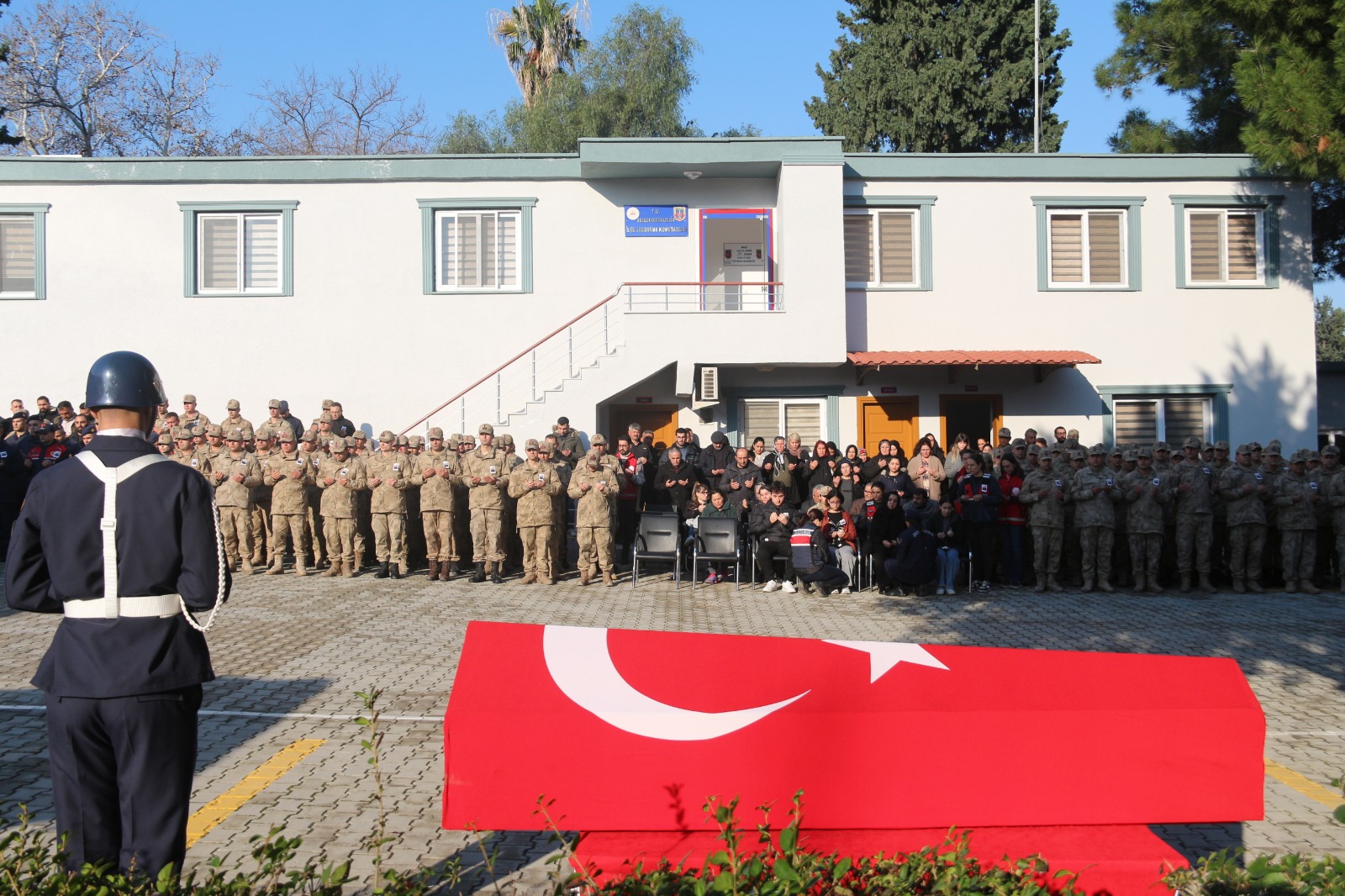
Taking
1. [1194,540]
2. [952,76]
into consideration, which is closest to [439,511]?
[1194,540]

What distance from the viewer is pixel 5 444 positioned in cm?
1575

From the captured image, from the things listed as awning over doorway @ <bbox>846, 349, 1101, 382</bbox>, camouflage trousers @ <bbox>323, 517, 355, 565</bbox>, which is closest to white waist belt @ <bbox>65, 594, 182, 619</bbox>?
camouflage trousers @ <bbox>323, 517, 355, 565</bbox>

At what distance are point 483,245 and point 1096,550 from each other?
36.4 feet

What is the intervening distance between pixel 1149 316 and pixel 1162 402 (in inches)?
61.5

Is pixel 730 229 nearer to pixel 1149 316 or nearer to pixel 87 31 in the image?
pixel 1149 316

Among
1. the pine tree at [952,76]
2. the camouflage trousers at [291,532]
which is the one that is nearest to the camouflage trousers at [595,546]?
the camouflage trousers at [291,532]

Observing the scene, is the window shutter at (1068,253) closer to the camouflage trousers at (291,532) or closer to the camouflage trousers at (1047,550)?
the camouflage trousers at (1047,550)

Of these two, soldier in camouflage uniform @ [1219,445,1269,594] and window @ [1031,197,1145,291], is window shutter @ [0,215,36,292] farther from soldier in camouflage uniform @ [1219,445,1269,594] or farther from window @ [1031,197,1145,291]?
soldier in camouflage uniform @ [1219,445,1269,594]

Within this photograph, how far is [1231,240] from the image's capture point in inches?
759

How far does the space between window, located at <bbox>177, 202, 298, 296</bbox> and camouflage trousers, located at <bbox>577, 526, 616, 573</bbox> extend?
776cm

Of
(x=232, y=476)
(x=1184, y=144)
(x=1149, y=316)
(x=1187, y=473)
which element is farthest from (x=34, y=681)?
(x=1184, y=144)

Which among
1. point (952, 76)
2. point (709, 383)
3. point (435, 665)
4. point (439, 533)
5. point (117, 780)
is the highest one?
point (952, 76)

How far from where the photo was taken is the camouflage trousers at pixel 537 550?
14367mm

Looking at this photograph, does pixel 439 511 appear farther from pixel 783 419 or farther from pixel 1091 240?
pixel 1091 240
